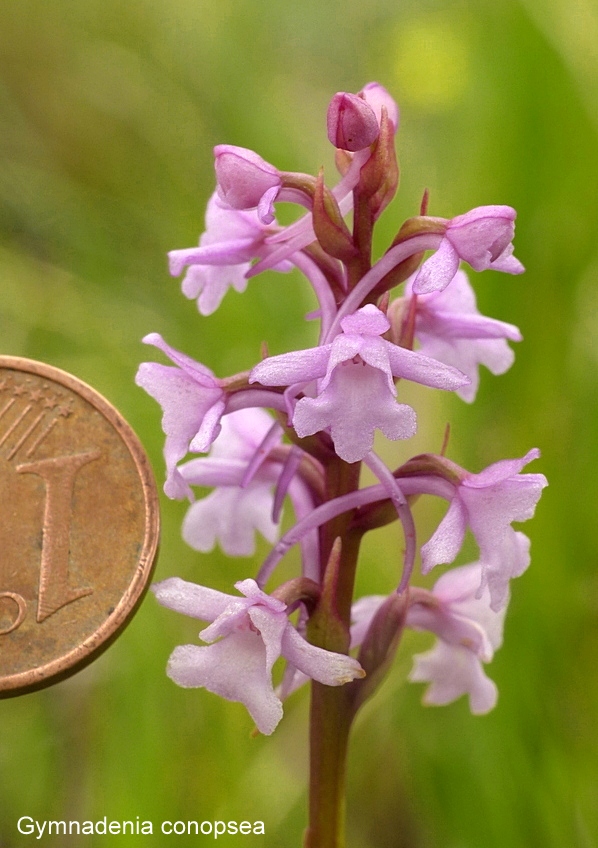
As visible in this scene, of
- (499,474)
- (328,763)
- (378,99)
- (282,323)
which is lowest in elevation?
(328,763)

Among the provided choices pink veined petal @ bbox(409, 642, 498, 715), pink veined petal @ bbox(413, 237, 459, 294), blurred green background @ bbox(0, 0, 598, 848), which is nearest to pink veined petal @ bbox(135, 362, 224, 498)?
pink veined petal @ bbox(413, 237, 459, 294)

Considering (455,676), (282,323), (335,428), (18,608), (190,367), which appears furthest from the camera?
(282,323)

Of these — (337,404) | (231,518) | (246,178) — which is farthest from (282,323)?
(337,404)

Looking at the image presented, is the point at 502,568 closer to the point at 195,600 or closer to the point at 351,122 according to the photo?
the point at 195,600

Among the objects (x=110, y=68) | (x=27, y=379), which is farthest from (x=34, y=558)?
(x=110, y=68)

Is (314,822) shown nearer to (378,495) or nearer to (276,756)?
(378,495)

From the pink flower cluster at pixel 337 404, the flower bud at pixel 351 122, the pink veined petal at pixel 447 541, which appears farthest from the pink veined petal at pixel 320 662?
the flower bud at pixel 351 122

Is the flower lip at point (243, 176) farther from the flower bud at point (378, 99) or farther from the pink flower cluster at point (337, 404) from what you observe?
the flower bud at point (378, 99)
